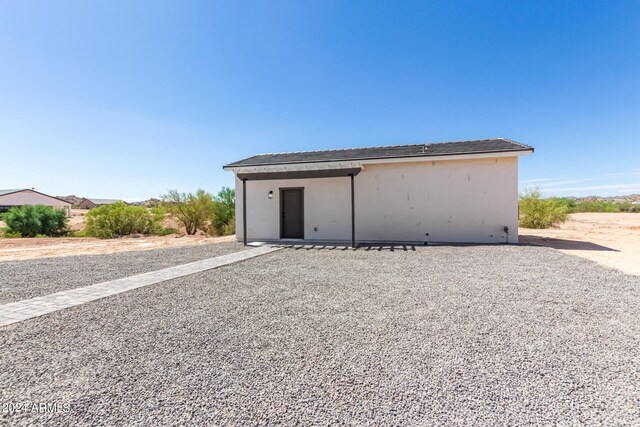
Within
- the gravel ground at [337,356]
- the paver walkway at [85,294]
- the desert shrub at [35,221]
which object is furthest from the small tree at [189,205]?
the gravel ground at [337,356]

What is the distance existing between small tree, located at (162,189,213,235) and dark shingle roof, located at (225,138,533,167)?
184 inches

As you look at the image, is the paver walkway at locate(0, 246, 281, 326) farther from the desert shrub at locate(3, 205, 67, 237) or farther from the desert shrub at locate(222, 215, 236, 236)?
the desert shrub at locate(3, 205, 67, 237)

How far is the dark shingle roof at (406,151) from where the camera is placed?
30.0ft

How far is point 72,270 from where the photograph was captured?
606 centimetres

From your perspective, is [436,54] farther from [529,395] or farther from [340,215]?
[529,395]

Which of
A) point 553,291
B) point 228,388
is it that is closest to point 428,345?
point 228,388

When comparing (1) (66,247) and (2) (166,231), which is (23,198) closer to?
(2) (166,231)

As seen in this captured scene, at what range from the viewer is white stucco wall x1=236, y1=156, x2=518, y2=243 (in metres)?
9.21

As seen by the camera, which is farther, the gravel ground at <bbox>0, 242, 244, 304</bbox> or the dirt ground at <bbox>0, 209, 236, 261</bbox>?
the dirt ground at <bbox>0, 209, 236, 261</bbox>

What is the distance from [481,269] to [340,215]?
18.5 feet

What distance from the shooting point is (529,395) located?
1.84 metres

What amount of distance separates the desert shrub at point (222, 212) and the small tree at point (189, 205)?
37 cm

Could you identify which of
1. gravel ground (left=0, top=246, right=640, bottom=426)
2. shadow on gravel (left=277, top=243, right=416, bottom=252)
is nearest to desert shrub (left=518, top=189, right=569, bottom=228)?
shadow on gravel (left=277, top=243, right=416, bottom=252)

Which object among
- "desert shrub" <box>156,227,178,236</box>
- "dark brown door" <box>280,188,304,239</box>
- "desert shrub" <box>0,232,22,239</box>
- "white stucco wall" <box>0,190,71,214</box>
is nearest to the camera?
"dark brown door" <box>280,188,304,239</box>
